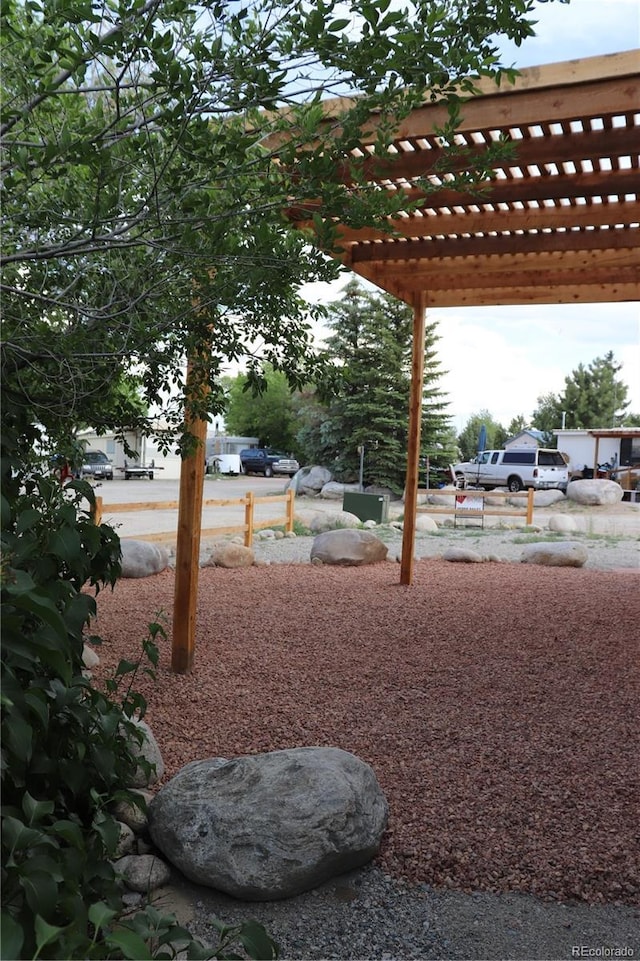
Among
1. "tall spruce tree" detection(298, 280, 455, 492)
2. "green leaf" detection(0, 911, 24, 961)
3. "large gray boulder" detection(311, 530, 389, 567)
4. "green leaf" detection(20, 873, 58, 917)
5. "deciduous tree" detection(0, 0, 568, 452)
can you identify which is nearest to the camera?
"green leaf" detection(0, 911, 24, 961)

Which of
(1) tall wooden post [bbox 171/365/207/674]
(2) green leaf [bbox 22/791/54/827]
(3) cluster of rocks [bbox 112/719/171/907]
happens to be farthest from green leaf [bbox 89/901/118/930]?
(1) tall wooden post [bbox 171/365/207/674]

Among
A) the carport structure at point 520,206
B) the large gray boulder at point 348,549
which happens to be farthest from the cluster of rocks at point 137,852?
the large gray boulder at point 348,549

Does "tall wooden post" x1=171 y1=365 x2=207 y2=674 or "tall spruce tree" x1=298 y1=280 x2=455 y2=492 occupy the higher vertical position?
"tall spruce tree" x1=298 y1=280 x2=455 y2=492

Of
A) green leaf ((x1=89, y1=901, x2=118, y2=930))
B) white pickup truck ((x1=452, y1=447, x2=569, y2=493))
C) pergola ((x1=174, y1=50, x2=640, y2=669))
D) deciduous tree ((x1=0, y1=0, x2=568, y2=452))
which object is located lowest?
green leaf ((x1=89, y1=901, x2=118, y2=930))

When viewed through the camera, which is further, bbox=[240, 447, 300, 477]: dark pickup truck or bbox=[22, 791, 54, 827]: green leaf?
bbox=[240, 447, 300, 477]: dark pickup truck

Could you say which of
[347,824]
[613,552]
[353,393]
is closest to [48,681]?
[347,824]

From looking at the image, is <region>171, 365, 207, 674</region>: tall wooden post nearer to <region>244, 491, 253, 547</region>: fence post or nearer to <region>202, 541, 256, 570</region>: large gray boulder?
<region>202, 541, 256, 570</region>: large gray boulder

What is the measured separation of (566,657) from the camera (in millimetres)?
5047

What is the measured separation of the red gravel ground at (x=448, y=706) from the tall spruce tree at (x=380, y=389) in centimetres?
1412

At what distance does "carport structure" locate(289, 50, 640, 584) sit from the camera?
3.70m

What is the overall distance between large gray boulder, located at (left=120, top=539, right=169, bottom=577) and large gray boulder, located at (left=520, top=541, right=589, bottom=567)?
4616mm

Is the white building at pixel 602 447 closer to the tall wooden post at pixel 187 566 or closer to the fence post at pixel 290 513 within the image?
the fence post at pixel 290 513

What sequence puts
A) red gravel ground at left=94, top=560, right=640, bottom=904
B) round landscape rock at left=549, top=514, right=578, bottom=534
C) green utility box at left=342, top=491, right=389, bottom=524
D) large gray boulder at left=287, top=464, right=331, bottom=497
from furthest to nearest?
large gray boulder at left=287, top=464, right=331, bottom=497, round landscape rock at left=549, top=514, right=578, bottom=534, green utility box at left=342, top=491, right=389, bottom=524, red gravel ground at left=94, top=560, right=640, bottom=904

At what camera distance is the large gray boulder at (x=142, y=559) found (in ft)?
25.9
